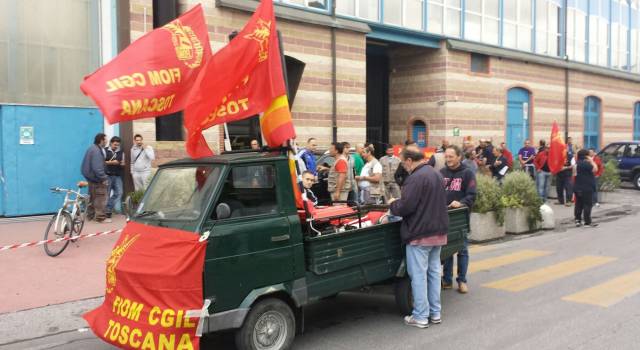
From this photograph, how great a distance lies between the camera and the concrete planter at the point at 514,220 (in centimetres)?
1191

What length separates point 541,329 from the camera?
5.73 meters

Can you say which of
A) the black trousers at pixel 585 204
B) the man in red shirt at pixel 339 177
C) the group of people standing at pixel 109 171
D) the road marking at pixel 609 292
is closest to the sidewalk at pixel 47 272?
the group of people standing at pixel 109 171

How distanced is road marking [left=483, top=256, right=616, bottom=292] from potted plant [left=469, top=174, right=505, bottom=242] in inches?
83.6

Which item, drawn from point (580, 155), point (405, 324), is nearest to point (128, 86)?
point (405, 324)

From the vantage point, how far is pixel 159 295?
450cm

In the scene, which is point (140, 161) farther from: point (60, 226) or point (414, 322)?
point (414, 322)

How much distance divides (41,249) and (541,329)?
25.6ft

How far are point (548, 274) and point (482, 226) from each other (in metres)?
2.95

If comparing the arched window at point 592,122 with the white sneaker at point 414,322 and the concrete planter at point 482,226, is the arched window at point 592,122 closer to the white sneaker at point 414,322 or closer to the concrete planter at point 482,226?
the concrete planter at point 482,226

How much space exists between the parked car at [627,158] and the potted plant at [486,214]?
40.6 ft

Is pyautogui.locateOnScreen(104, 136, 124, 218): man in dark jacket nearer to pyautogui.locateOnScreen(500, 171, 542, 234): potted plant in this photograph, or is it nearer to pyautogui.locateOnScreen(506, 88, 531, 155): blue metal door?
pyautogui.locateOnScreen(500, 171, 542, 234): potted plant

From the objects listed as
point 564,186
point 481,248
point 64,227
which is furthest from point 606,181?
point 64,227

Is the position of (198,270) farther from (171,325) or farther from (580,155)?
(580,155)

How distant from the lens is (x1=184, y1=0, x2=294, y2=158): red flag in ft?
16.9
